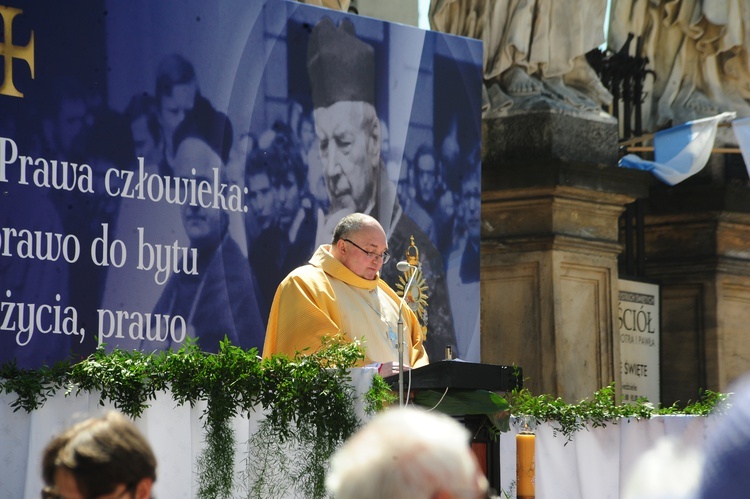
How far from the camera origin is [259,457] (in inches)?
241

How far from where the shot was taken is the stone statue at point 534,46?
43.0 ft

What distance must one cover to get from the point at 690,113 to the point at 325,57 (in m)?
5.66

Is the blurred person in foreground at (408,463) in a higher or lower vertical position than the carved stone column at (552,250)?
lower

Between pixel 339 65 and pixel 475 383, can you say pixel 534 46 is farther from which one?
pixel 475 383

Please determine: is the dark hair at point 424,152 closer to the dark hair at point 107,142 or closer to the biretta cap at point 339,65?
the biretta cap at point 339,65

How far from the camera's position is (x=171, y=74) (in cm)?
927

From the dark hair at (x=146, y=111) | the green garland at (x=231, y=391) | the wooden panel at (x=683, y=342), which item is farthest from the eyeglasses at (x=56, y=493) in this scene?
the wooden panel at (x=683, y=342)

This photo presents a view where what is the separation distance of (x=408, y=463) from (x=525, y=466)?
4.61m

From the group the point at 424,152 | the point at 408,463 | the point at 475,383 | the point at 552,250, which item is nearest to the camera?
the point at 408,463

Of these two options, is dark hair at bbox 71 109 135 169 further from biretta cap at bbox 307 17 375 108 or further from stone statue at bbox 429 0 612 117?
stone statue at bbox 429 0 612 117

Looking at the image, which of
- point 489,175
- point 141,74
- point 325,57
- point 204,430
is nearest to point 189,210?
point 141,74

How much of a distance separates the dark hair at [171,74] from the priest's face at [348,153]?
96cm

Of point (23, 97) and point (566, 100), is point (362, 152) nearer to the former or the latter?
point (23, 97)

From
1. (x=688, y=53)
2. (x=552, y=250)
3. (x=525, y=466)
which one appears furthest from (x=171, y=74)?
(x=688, y=53)
